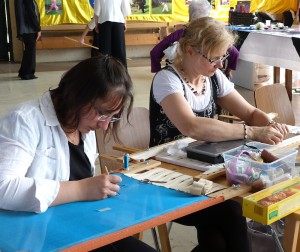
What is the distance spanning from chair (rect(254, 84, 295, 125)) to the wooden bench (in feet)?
17.2

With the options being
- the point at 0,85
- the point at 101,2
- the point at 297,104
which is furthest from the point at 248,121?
the point at 0,85

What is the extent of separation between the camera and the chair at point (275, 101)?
2815 mm

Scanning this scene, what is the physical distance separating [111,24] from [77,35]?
95.7 inches

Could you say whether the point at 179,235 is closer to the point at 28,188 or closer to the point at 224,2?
the point at 28,188

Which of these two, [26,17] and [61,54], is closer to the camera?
[26,17]

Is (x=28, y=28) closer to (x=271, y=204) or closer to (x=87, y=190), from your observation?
(x=87, y=190)

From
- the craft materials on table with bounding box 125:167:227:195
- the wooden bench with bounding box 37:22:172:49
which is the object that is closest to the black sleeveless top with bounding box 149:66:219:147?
the craft materials on table with bounding box 125:167:227:195

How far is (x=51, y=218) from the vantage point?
4.10 feet

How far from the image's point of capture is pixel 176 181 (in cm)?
153

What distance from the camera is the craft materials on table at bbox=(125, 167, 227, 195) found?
1.41 metres

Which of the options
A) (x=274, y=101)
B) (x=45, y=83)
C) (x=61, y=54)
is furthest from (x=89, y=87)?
(x=61, y=54)

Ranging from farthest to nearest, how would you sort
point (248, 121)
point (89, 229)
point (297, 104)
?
point (297, 104) < point (248, 121) < point (89, 229)

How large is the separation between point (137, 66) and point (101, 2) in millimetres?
1983

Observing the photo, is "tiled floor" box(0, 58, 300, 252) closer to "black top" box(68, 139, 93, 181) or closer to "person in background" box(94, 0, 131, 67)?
"person in background" box(94, 0, 131, 67)
